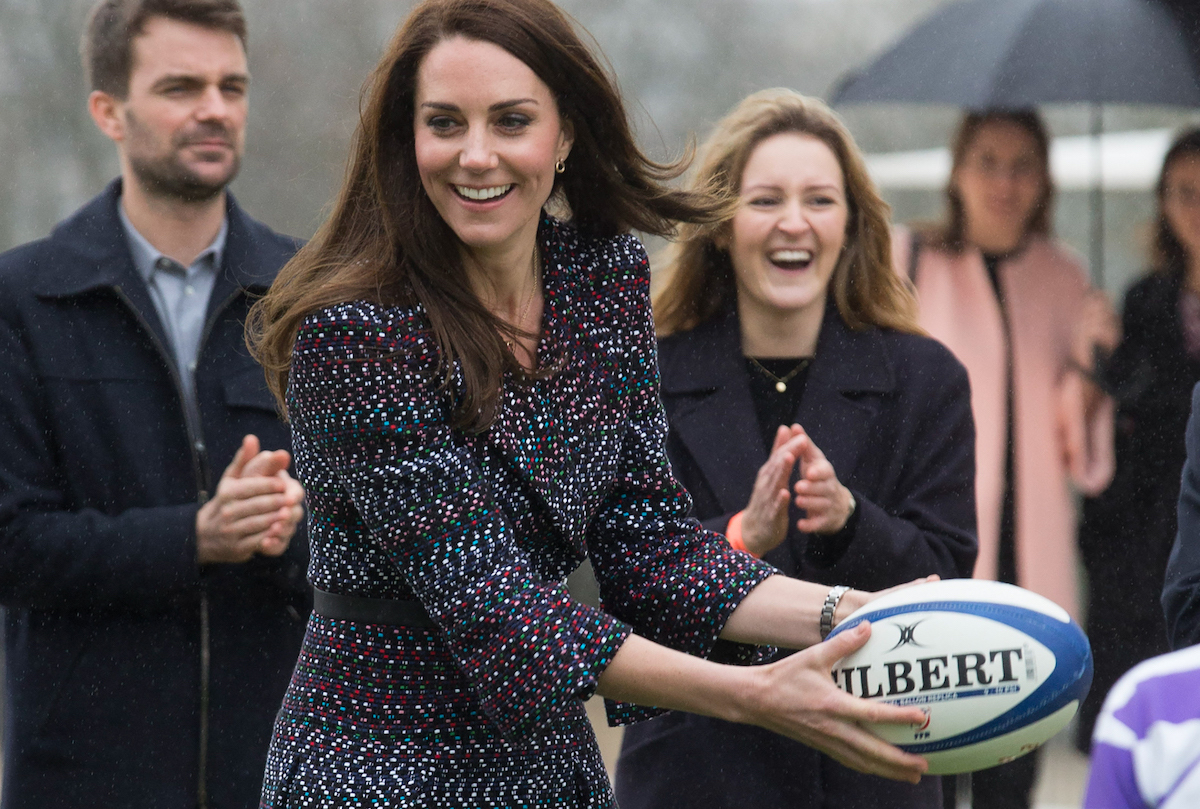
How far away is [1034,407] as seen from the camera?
5117 mm

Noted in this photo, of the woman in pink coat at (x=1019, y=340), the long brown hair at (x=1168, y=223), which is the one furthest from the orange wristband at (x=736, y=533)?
the long brown hair at (x=1168, y=223)

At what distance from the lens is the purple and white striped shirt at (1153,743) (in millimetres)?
1396

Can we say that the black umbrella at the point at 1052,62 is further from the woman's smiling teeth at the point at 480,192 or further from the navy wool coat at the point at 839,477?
the woman's smiling teeth at the point at 480,192

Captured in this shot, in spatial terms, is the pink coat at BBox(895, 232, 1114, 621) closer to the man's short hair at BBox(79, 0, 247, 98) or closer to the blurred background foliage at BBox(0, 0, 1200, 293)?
the man's short hair at BBox(79, 0, 247, 98)

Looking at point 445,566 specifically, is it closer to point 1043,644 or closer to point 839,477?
point 1043,644

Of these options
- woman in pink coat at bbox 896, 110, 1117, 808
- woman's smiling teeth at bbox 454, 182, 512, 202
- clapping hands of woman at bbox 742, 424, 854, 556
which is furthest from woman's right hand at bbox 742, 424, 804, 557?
woman in pink coat at bbox 896, 110, 1117, 808

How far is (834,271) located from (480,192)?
1417mm

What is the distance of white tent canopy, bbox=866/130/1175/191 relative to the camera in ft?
26.4

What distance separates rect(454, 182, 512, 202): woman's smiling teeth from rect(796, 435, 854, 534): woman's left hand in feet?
2.94

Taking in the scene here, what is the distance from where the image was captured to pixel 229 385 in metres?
3.49

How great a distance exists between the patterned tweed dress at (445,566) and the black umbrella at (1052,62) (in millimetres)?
2996

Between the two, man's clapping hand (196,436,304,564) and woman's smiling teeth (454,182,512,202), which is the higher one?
woman's smiling teeth (454,182,512,202)

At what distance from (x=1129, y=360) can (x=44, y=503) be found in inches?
139

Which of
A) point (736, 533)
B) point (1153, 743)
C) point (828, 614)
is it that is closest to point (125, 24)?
point (736, 533)
